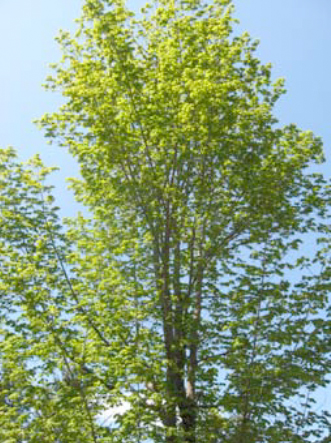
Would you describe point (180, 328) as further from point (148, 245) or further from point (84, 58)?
point (84, 58)

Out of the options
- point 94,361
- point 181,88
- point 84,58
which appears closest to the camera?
point 94,361

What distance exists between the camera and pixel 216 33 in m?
15.2

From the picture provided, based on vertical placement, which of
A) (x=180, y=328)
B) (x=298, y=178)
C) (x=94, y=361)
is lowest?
(x=94, y=361)

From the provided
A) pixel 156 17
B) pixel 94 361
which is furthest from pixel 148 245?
pixel 156 17

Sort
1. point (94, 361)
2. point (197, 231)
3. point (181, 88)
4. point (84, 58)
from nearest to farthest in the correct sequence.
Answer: point (94, 361)
point (181, 88)
point (197, 231)
point (84, 58)

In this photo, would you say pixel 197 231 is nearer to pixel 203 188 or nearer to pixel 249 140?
pixel 203 188

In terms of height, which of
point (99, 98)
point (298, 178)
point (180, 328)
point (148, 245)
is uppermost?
point (99, 98)

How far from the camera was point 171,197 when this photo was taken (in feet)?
45.1

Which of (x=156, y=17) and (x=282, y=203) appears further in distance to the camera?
(x=156, y=17)

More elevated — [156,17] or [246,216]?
[156,17]

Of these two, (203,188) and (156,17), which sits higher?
(156,17)

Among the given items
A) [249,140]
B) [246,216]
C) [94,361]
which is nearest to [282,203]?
[246,216]

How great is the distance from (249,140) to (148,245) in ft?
13.7

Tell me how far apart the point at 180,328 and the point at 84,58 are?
9.11 m
